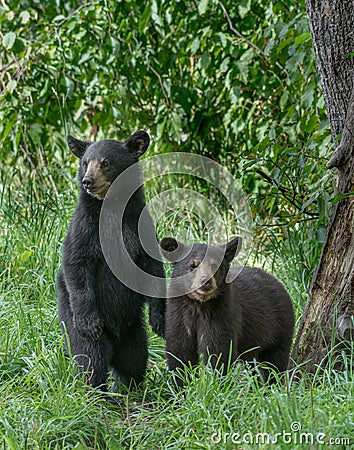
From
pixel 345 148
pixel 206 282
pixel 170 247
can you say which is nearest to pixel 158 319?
pixel 170 247

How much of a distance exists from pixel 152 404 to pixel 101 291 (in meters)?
0.75

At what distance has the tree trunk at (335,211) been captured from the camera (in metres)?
4.27

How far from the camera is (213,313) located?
14.3 ft

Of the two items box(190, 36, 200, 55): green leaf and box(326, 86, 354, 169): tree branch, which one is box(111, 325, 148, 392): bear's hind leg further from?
box(190, 36, 200, 55): green leaf

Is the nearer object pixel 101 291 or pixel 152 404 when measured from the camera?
pixel 152 404

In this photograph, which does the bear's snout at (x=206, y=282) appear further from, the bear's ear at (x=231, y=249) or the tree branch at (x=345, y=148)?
the tree branch at (x=345, y=148)

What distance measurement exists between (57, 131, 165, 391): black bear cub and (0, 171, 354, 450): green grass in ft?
0.51

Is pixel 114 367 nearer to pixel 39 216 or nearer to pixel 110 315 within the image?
pixel 110 315

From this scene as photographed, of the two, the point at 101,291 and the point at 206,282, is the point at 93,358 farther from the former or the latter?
the point at 206,282

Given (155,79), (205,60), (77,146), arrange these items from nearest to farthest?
(77,146), (205,60), (155,79)

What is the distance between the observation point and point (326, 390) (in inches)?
149

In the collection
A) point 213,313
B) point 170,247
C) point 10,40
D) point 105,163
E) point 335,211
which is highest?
point 10,40

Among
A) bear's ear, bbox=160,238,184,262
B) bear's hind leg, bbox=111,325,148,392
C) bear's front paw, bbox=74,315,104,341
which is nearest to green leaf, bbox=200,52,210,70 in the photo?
bear's ear, bbox=160,238,184,262

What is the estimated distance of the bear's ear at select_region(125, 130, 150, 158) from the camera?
4.91 metres
